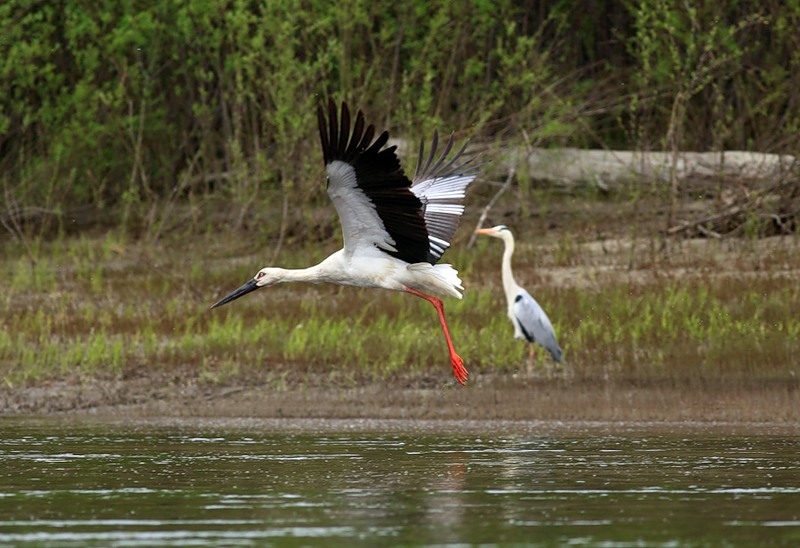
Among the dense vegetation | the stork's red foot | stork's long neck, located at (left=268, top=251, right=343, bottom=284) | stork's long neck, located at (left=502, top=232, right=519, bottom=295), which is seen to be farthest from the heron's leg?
the dense vegetation

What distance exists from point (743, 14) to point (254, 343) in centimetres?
886

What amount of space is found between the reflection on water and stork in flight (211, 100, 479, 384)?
990 millimetres

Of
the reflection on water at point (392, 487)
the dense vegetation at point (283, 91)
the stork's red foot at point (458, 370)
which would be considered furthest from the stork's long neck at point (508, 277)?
A: the dense vegetation at point (283, 91)

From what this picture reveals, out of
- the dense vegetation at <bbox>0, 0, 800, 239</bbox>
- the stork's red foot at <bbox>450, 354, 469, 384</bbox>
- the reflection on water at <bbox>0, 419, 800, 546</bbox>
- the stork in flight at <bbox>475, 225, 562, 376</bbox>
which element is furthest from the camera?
the dense vegetation at <bbox>0, 0, 800, 239</bbox>

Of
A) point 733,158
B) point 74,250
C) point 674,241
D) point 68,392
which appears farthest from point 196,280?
point 733,158

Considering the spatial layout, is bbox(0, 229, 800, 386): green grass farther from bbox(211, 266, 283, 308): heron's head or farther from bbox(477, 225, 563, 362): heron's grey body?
bbox(211, 266, 283, 308): heron's head

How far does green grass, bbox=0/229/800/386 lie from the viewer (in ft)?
37.7

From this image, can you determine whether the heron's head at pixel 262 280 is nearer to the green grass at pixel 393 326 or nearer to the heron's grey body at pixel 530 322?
the green grass at pixel 393 326

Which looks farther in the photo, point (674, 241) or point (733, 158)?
point (733, 158)

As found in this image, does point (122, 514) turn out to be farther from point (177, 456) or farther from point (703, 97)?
point (703, 97)

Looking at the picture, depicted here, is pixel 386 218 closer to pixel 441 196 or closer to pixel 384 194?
pixel 384 194

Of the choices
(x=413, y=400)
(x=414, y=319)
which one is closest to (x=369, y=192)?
(x=413, y=400)

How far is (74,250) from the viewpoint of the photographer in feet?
53.5

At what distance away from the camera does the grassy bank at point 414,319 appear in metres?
11.5
